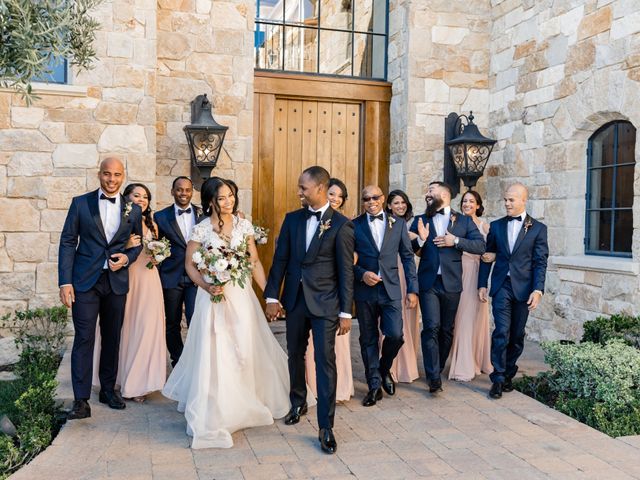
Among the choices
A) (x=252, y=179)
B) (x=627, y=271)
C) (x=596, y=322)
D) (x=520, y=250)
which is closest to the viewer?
(x=520, y=250)

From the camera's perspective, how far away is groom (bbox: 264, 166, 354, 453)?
4.36m

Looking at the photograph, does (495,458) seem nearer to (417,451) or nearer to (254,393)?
(417,451)

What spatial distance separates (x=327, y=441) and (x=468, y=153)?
491 cm

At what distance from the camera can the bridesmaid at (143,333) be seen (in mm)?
5371

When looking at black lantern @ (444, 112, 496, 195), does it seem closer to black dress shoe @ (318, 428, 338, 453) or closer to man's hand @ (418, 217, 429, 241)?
man's hand @ (418, 217, 429, 241)

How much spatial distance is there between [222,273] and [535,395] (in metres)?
3.00

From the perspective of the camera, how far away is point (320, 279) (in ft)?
14.7

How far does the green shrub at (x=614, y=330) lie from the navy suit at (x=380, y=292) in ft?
6.08

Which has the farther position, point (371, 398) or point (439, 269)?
point (439, 269)

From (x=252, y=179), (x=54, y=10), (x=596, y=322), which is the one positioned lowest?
(x=596, y=322)

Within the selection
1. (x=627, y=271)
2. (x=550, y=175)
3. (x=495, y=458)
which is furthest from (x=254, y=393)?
(x=550, y=175)

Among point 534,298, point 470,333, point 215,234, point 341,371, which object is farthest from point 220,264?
point 470,333

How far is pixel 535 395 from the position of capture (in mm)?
5695

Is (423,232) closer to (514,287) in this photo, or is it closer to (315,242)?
(514,287)
